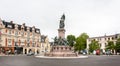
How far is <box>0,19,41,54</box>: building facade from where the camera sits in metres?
86.3

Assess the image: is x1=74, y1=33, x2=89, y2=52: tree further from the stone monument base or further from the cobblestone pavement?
the cobblestone pavement

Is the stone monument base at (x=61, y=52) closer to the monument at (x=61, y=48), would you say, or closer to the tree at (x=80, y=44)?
the monument at (x=61, y=48)

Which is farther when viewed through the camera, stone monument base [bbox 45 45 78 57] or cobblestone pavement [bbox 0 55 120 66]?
stone monument base [bbox 45 45 78 57]

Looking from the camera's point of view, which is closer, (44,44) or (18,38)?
(18,38)

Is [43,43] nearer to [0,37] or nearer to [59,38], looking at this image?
[0,37]

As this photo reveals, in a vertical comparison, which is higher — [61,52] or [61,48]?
[61,48]

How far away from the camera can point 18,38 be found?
93125mm

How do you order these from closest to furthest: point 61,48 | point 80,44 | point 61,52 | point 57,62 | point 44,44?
1. point 57,62
2. point 61,52
3. point 61,48
4. point 80,44
5. point 44,44

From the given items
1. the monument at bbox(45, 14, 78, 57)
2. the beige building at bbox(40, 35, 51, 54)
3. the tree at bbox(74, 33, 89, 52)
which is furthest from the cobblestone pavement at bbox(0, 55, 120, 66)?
the tree at bbox(74, 33, 89, 52)

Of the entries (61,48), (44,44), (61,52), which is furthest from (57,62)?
(44,44)

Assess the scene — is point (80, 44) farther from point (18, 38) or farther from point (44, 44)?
point (18, 38)

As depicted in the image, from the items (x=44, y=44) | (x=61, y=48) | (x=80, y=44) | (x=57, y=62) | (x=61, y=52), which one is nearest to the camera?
(x=57, y=62)

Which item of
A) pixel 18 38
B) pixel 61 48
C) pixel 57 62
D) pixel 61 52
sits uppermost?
pixel 18 38

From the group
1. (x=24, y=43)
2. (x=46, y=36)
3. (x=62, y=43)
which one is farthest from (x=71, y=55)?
(x=46, y=36)
